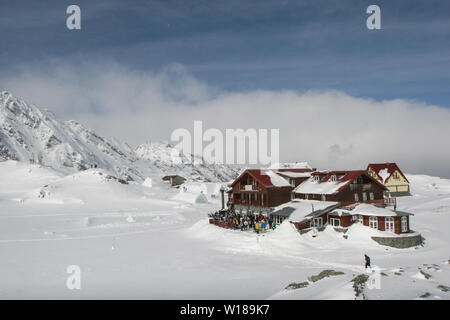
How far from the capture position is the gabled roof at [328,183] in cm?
4112

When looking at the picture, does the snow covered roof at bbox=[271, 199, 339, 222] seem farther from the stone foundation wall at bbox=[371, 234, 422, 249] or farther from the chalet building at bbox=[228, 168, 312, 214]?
the stone foundation wall at bbox=[371, 234, 422, 249]

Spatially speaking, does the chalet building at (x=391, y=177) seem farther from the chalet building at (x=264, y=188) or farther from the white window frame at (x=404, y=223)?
the white window frame at (x=404, y=223)

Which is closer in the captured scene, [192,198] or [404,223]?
[404,223]

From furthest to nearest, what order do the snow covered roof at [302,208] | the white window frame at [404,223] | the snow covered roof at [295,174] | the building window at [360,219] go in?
the snow covered roof at [295,174]
the snow covered roof at [302,208]
the building window at [360,219]
the white window frame at [404,223]

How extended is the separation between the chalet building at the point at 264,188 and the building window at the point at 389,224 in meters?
15.6

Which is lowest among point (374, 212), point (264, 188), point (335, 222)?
point (335, 222)

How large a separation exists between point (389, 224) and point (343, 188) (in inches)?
311

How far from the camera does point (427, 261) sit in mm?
26734

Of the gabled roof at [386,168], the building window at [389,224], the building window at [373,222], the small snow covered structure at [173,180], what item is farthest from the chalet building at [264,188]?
the small snow covered structure at [173,180]

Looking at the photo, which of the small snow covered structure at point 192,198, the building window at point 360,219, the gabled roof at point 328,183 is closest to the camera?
the building window at point 360,219

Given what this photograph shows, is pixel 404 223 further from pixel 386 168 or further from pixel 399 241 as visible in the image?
pixel 386 168

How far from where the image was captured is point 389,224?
33375 mm

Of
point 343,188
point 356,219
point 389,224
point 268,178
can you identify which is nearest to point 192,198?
point 268,178
